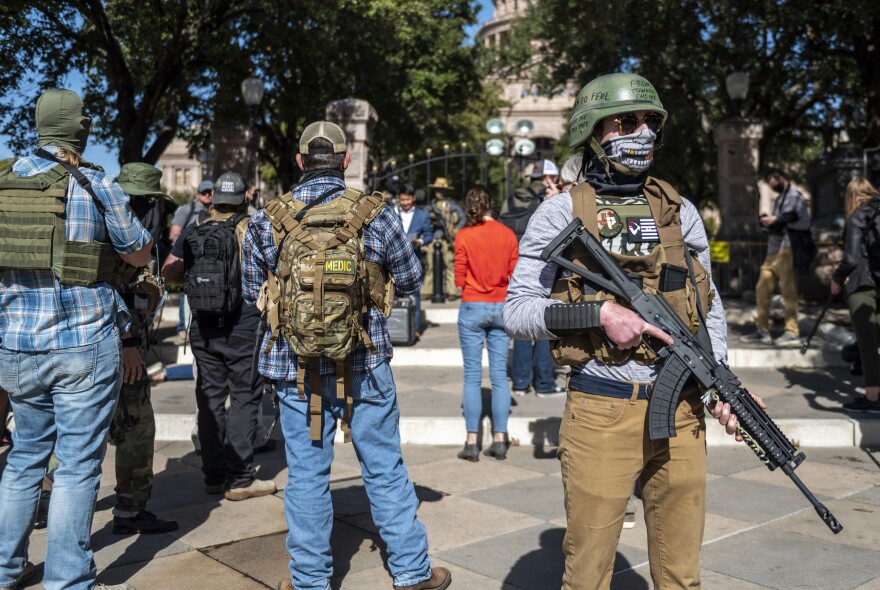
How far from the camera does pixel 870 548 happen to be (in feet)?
14.9

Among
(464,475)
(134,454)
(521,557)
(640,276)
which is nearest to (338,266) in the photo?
(640,276)

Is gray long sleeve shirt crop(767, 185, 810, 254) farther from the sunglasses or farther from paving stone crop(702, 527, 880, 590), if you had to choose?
the sunglasses

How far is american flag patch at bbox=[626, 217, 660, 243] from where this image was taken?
2.83 metres

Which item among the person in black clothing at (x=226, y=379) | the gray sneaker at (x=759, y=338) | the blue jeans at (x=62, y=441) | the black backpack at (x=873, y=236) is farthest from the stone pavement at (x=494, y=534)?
the gray sneaker at (x=759, y=338)

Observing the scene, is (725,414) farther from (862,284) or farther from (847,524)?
(862,284)

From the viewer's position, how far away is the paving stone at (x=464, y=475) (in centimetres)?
586

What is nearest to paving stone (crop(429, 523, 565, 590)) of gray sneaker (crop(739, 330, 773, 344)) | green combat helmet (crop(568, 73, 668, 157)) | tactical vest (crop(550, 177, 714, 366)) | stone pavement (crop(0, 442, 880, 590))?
stone pavement (crop(0, 442, 880, 590))

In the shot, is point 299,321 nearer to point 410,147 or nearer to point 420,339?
point 420,339

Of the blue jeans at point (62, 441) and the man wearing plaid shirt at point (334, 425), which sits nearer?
the blue jeans at point (62, 441)

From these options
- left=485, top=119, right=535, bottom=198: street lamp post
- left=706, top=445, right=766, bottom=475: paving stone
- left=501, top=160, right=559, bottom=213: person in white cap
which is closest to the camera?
left=706, top=445, right=766, bottom=475: paving stone

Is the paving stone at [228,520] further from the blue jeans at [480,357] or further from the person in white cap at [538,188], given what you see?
the person in white cap at [538,188]

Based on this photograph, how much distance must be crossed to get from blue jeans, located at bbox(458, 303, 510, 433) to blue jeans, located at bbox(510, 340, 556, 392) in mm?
1759

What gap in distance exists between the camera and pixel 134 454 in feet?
15.7

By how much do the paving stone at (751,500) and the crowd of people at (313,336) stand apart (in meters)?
2.05
